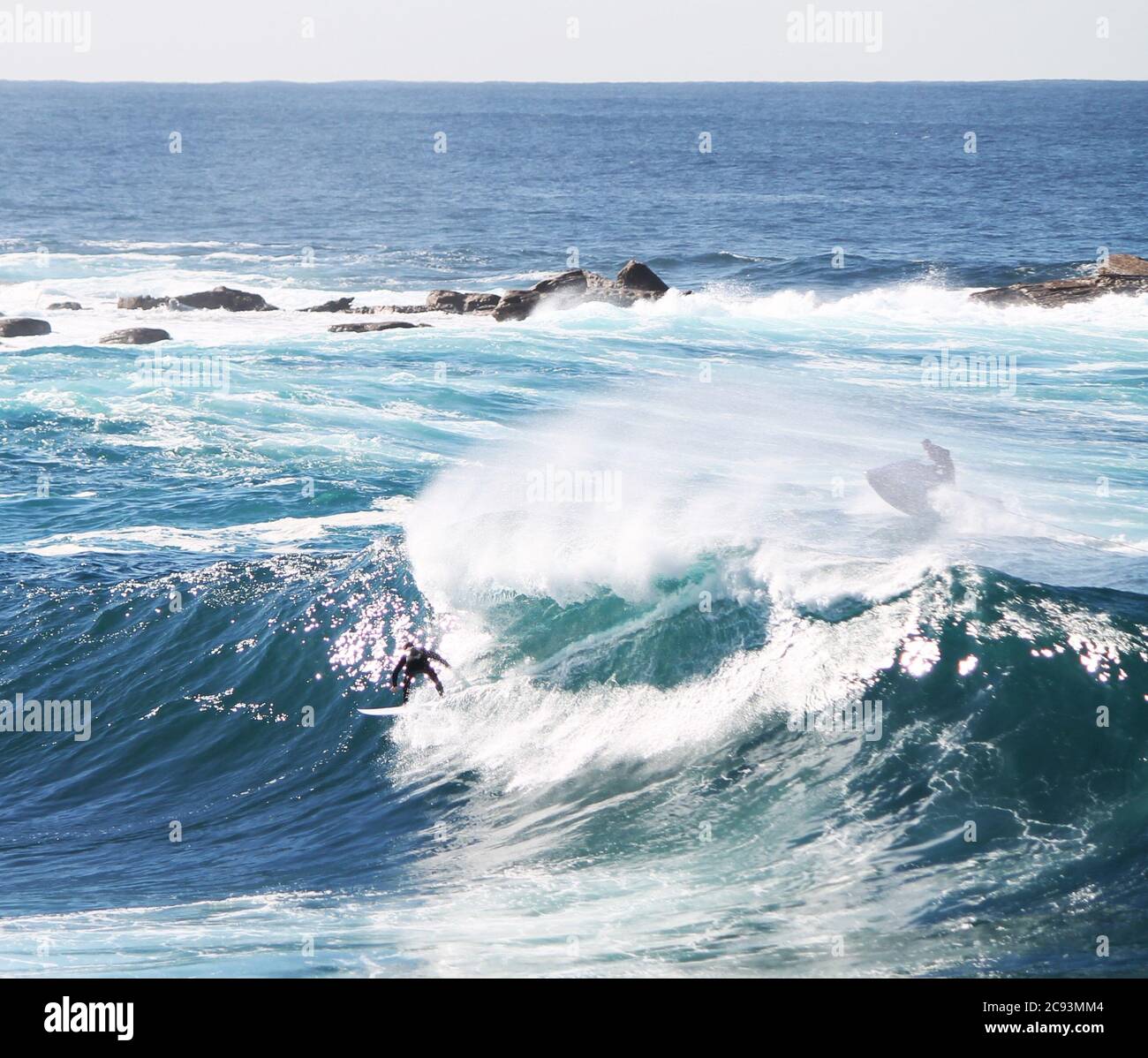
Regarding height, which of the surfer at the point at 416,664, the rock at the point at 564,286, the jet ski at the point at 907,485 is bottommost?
the surfer at the point at 416,664

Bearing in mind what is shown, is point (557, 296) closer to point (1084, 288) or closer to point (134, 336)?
point (134, 336)

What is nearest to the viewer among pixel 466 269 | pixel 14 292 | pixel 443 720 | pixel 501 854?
pixel 501 854

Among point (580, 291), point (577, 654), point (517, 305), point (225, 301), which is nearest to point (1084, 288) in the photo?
point (580, 291)

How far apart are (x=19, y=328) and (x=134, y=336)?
171 inches

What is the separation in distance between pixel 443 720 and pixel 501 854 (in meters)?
3.13

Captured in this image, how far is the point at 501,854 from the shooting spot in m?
13.7

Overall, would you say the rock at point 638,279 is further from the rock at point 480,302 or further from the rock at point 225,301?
the rock at point 225,301

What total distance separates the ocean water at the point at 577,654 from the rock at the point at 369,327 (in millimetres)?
1998

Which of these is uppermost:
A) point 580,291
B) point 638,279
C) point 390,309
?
point 638,279

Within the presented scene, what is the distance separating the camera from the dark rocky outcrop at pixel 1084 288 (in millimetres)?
46750

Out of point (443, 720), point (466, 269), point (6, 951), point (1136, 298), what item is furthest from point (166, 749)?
point (466, 269)

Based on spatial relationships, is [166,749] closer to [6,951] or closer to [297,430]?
[6,951]

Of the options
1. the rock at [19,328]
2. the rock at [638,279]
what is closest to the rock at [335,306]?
the rock at [19,328]

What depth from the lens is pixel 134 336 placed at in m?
42.3
